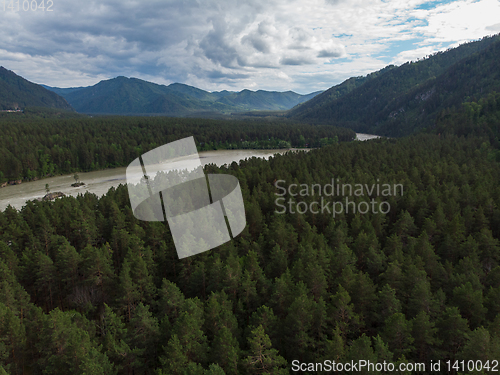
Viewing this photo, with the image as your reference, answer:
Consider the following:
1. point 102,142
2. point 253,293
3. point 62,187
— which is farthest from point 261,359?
point 102,142

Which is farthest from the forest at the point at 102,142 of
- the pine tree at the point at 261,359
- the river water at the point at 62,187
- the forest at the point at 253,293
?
the pine tree at the point at 261,359

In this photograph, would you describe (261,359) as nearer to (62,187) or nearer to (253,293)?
(253,293)

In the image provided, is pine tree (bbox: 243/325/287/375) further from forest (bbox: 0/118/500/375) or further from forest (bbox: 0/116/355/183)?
forest (bbox: 0/116/355/183)

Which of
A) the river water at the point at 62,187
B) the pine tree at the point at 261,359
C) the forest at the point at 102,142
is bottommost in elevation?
the pine tree at the point at 261,359

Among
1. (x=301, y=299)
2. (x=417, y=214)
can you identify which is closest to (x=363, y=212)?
(x=417, y=214)

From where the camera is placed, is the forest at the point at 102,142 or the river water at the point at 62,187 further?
the forest at the point at 102,142

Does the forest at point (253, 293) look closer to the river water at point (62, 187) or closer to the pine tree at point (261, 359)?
the pine tree at point (261, 359)

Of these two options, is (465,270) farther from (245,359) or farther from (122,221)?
(122,221)

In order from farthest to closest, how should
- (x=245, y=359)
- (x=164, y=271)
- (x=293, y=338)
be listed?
(x=164, y=271)
(x=293, y=338)
(x=245, y=359)
